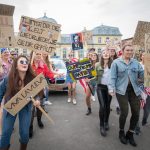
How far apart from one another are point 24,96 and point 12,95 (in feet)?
0.66

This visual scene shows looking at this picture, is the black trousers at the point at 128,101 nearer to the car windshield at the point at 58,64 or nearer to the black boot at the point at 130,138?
the black boot at the point at 130,138

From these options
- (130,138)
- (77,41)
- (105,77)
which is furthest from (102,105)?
(77,41)

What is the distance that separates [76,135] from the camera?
522cm

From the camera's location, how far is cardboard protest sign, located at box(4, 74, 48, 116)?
344 centimetres

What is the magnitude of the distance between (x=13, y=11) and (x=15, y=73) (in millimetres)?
1842

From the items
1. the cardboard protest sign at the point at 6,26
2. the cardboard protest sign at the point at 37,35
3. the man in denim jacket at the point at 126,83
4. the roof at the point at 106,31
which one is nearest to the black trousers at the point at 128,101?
the man in denim jacket at the point at 126,83

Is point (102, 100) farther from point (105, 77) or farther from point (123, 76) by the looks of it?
point (123, 76)

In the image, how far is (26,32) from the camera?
17.2ft

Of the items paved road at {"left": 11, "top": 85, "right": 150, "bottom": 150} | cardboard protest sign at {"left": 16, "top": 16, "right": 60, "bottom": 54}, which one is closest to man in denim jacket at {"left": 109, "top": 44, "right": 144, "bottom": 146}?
paved road at {"left": 11, "top": 85, "right": 150, "bottom": 150}

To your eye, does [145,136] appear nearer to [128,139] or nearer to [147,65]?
[128,139]

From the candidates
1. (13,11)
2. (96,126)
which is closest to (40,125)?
(96,126)

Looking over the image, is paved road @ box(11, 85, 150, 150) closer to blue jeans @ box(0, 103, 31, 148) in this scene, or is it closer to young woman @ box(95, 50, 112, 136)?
young woman @ box(95, 50, 112, 136)

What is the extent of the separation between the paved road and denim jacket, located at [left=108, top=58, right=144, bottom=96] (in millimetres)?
1102

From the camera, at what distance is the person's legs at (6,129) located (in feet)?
11.1
